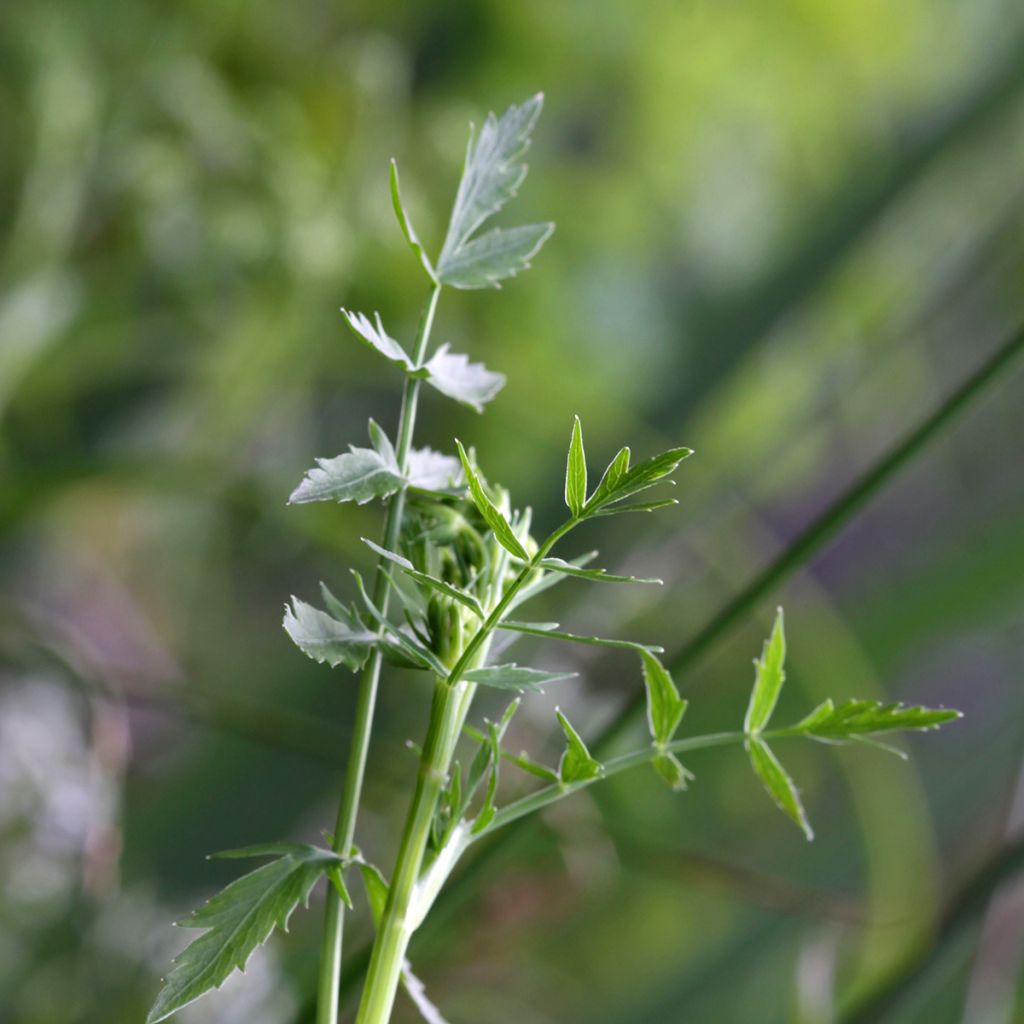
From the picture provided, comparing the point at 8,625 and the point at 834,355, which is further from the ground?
the point at 834,355

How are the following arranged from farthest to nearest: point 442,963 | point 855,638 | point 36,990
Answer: point 855,638
point 442,963
point 36,990

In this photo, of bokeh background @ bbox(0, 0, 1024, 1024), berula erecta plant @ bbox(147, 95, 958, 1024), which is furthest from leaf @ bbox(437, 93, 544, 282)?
bokeh background @ bbox(0, 0, 1024, 1024)

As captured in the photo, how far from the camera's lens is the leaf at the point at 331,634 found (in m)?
0.12

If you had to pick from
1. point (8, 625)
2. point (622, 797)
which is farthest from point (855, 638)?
point (8, 625)

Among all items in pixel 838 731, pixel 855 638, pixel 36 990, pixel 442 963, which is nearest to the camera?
pixel 838 731

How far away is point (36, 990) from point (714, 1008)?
0.39 metres

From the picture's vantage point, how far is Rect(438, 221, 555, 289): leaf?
0.48 feet

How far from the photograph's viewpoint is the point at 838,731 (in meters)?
0.13

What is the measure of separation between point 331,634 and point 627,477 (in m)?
0.03

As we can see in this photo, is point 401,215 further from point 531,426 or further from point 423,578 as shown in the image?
point 531,426

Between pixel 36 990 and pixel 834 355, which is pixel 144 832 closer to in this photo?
pixel 36 990

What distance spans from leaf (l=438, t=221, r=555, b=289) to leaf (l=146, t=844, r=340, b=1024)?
0.07m

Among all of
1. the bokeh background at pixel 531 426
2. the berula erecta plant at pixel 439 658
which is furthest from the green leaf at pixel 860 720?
the bokeh background at pixel 531 426

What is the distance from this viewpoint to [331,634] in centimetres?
12
